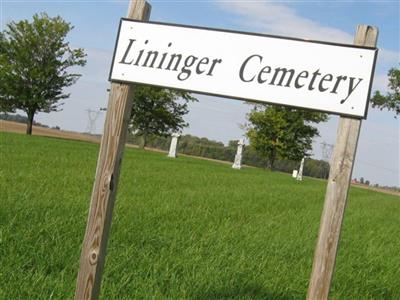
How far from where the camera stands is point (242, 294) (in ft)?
14.1

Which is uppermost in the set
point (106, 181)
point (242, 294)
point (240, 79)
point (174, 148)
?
point (240, 79)

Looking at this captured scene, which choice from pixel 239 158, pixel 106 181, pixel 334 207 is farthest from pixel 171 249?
pixel 239 158

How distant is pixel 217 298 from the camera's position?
13.6 ft

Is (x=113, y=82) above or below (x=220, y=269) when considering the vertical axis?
above

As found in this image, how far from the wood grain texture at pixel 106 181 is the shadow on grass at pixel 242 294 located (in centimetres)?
125

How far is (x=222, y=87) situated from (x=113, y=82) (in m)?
0.67

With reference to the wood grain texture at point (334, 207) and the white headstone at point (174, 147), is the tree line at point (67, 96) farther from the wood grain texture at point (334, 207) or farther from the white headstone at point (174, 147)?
the wood grain texture at point (334, 207)

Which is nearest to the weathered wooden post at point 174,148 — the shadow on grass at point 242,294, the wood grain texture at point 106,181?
the shadow on grass at point 242,294

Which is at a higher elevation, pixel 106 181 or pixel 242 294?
pixel 106 181

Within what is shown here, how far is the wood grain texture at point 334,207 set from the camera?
113 inches

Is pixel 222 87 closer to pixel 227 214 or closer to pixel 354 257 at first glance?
pixel 354 257

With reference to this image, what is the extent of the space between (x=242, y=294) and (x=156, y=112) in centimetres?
4370

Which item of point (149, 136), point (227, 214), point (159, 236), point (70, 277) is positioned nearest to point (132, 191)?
point (227, 214)

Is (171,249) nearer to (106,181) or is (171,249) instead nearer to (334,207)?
(106,181)
